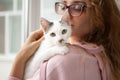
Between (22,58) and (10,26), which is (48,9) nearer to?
(22,58)

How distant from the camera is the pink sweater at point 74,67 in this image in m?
0.75

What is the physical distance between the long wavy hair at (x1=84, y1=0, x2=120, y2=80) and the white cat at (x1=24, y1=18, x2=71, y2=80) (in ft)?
0.34

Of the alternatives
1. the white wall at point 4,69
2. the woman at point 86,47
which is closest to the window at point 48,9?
the woman at point 86,47

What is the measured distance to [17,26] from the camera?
6.64 ft

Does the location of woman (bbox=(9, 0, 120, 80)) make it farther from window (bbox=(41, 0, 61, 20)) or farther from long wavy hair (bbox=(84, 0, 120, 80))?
window (bbox=(41, 0, 61, 20))

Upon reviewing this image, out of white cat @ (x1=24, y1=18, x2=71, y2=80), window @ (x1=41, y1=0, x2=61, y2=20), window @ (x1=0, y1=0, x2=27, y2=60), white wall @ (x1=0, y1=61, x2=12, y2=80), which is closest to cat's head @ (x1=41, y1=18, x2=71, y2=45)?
white cat @ (x1=24, y1=18, x2=71, y2=80)

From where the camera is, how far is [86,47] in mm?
806

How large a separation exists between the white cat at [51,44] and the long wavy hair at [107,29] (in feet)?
0.34

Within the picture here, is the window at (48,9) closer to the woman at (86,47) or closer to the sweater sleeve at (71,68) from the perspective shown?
the woman at (86,47)

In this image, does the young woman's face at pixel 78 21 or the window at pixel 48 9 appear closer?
the young woman's face at pixel 78 21

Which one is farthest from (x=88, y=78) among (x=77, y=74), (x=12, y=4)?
(x=12, y=4)

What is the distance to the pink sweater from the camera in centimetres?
75

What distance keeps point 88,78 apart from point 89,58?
6 cm

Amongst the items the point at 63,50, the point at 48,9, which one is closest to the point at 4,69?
the point at 48,9
